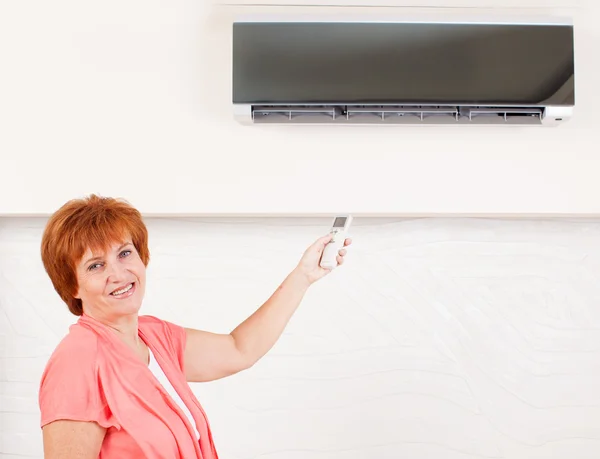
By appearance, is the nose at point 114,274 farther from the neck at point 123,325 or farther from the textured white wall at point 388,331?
the textured white wall at point 388,331

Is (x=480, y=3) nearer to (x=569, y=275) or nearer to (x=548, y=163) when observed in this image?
(x=548, y=163)

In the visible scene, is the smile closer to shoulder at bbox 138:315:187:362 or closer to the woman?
the woman

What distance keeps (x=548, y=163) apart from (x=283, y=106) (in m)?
0.77

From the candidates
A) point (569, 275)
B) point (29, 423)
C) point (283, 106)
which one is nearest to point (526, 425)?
point (569, 275)

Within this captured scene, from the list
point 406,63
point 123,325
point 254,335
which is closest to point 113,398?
point 123,325

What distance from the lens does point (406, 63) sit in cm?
191

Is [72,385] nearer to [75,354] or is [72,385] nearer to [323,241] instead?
[75,354]

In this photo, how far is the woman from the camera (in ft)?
3.95

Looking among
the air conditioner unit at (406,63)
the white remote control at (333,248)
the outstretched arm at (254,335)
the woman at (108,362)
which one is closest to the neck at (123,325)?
the woman at (108,362)

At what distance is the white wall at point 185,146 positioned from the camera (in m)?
1.99

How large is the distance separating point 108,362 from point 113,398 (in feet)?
0.23

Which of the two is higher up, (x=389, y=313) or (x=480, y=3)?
(x=480, y=3)

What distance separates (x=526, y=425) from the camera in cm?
206

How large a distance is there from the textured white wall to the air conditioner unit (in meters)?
0.38
